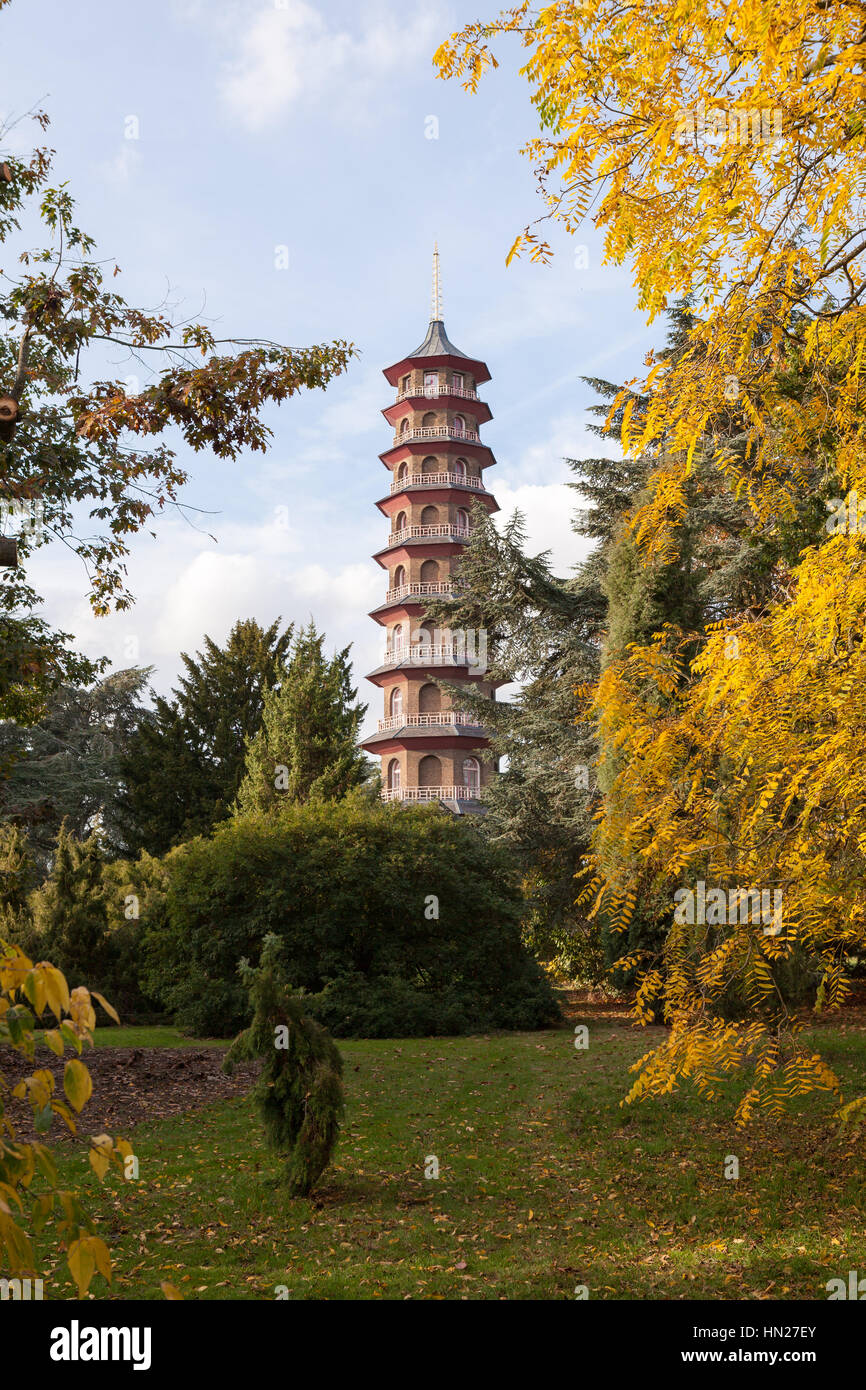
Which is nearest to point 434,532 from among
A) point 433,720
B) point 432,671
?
point 432,671

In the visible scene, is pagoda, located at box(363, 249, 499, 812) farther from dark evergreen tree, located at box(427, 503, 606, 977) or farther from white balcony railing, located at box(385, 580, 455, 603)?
dark evergreen tree, located at box(427, 503, 606, 977)

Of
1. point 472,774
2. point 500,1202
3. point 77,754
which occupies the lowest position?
point 500,1202

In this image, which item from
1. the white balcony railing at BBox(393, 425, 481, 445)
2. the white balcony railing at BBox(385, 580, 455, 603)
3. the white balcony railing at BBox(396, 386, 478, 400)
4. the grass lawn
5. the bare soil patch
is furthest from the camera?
the white balcony railing at BBox(396, 386, 478, 400)

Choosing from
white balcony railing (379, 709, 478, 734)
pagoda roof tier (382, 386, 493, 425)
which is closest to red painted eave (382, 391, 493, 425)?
pagoda roof tier (382, 386, 493, 425)

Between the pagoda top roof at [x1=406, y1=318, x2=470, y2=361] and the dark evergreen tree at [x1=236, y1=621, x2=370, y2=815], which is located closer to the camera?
the dark evergreen tree at [x1=236, y1=621, x2=370, y2=815]

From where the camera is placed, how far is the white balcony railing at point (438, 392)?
36625 mm

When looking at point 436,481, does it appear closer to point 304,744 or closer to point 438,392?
point 438,392

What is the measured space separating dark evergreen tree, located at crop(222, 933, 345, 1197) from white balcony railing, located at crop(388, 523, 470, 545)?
29.0 meters

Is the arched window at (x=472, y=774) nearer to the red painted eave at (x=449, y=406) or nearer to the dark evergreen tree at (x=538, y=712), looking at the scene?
the dark evergreen tree at (x=538, y=712)

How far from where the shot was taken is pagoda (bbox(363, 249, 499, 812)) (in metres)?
33.6

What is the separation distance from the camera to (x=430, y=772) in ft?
112

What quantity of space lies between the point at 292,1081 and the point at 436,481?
30820 millimetres

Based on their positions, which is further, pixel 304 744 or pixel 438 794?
pixel 438 794

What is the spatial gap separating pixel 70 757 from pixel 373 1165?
98.1 ft
